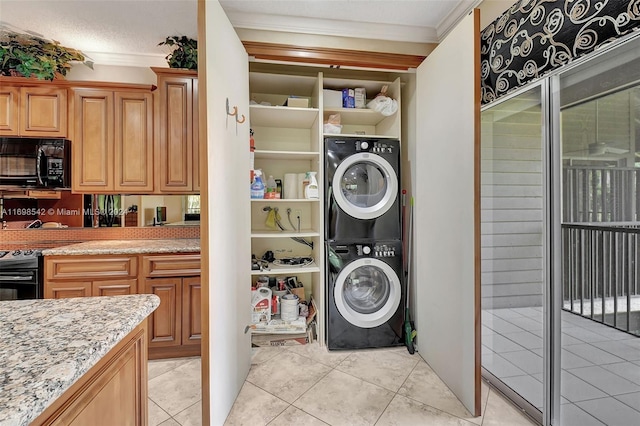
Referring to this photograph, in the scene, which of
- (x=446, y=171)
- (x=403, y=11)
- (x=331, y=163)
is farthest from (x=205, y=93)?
(x=403, y=11)

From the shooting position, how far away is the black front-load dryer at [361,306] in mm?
2361

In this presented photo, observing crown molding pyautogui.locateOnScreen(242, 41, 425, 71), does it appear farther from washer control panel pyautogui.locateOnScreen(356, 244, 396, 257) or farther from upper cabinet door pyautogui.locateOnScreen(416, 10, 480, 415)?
washer control panel pyautogui.locateOnScreen(356, 244, 396, 257)

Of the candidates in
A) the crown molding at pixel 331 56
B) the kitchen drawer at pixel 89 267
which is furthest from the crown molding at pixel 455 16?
the kitchen drawer at pixel 89 267

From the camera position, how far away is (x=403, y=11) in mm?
2086

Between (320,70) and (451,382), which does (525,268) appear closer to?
(451,382)

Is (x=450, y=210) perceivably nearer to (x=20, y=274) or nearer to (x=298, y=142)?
(x=298, y=142)

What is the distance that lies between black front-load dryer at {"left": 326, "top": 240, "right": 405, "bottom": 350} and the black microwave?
8.04ft

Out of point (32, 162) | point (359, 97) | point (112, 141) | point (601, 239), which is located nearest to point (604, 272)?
point (601, 239)

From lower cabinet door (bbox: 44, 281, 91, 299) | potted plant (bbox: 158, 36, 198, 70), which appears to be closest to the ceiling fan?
potted plant (bbox: 158, 36, 198, 70)

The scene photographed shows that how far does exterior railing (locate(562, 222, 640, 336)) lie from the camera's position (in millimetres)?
1298

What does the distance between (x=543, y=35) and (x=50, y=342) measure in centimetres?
223

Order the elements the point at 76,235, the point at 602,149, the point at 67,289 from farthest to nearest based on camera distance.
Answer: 1. the point at 76,235
2. the point at 67,289
3. the point at 602,149

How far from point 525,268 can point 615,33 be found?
1.27 metres

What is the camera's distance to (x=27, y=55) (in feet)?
8.06
